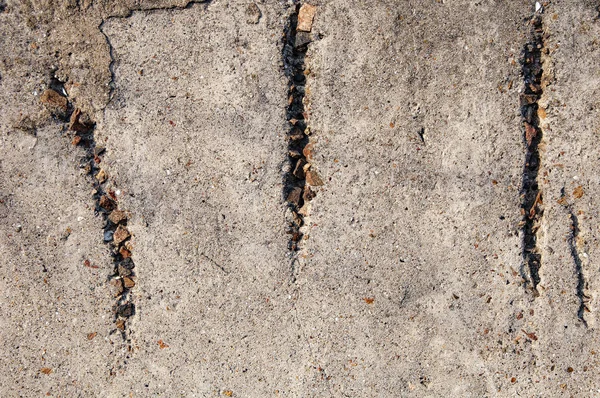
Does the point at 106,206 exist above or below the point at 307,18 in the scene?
below

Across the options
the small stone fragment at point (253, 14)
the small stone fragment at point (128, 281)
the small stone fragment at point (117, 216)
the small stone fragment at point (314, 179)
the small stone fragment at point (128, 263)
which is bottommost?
the small stone fragment at point (128, 281)

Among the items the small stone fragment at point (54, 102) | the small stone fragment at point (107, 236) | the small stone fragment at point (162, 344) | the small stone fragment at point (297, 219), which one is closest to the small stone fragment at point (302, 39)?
the small stone fragment at point (297, 219)

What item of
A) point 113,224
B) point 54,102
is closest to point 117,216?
point 113,224

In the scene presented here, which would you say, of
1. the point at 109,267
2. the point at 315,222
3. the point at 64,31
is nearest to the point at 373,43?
the point at 315,222

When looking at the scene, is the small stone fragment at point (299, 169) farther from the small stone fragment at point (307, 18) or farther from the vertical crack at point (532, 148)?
the vertical crack at point (532, 148)

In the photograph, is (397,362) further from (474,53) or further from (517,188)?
(474,53)

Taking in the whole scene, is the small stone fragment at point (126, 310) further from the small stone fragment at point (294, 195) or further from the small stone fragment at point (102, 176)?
the small stone fragment at point (294, 195)

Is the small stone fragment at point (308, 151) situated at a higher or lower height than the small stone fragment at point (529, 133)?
lower

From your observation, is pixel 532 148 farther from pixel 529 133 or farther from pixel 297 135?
pixel 297 135
